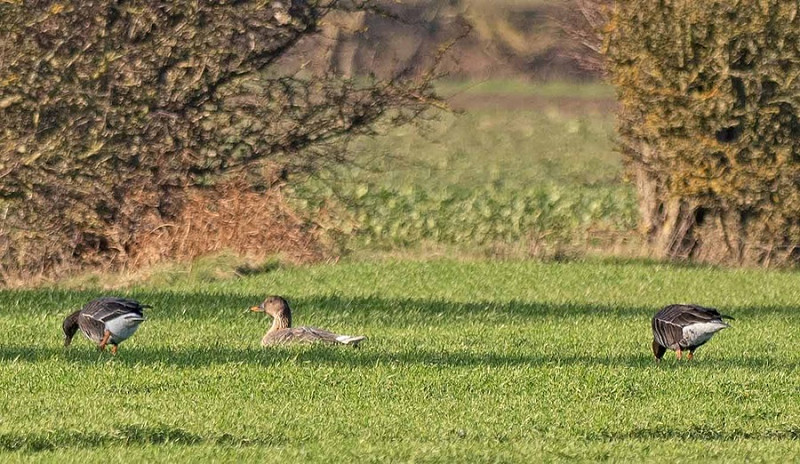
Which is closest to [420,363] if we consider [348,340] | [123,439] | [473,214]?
[348,340]

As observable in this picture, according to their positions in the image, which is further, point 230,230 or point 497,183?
point 497,183

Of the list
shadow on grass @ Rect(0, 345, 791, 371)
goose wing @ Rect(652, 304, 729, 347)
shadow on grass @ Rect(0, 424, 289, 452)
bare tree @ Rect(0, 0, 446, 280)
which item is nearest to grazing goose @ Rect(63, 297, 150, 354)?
shadow on grass @ Rect(0, 345, 791, 371)

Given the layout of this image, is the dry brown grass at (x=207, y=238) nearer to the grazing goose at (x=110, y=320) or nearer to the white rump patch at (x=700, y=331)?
the grazing goose at (x=110, y=320)

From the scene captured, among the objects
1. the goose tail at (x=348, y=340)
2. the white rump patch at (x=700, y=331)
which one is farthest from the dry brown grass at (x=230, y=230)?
the white rump patch at (x=700, y=331)

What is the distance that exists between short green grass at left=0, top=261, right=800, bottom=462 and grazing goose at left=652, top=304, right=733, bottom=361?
0.80ft

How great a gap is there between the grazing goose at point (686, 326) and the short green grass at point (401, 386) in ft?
0.80

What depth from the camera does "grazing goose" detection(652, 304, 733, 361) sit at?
1533 cm

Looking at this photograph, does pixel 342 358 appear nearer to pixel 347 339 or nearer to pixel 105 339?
pixel 347 339

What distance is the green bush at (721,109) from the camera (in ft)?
93.7

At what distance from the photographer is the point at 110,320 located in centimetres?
1527

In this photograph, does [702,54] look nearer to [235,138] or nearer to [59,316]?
[235,138]

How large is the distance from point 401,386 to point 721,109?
1592cm

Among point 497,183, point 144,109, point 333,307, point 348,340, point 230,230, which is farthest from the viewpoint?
point 497,183

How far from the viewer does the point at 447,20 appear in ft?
128
